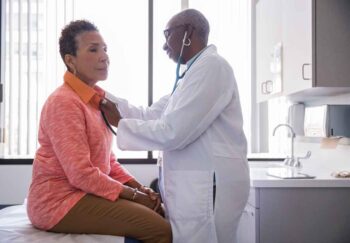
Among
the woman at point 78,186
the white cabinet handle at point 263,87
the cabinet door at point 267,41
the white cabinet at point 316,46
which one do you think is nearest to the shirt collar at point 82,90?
the woman at point 78,186

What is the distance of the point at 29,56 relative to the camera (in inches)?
119

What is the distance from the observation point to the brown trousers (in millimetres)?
1244

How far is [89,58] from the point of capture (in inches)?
56.0

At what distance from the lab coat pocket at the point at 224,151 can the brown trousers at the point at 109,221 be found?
328 mm

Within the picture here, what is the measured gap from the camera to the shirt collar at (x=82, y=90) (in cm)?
137

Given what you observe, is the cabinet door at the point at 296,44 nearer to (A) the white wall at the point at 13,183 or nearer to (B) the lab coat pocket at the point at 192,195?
(B) the lab coat pocket at the point at 192,195

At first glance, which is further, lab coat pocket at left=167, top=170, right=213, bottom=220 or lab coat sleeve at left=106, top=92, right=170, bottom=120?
lab coat sleeve at left=106, top=92, right=170, bottom=120

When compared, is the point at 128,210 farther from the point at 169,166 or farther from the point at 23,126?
the point at 23,126

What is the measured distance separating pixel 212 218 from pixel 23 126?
→ 2215 millimetres

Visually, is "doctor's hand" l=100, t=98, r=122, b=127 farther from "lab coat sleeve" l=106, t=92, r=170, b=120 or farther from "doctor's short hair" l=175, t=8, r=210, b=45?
"doctor's short hair" l=175, t=8, r=210, b=45

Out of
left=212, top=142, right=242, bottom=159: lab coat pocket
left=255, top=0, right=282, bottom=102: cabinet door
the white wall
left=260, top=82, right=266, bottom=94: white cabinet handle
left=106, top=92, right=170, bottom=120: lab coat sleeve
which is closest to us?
left=212, top=142, right=242, bottom=159: lab coat pocket

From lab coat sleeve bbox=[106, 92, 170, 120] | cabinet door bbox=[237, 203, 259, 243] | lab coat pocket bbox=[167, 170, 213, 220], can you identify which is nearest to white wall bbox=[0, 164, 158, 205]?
lab coat sleeve bbox=[106, 92, 170, 120]

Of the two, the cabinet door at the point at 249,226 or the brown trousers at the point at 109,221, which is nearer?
the brown trousers at the point at 109,221

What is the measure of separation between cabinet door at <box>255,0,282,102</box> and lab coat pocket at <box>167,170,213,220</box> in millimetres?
1133
